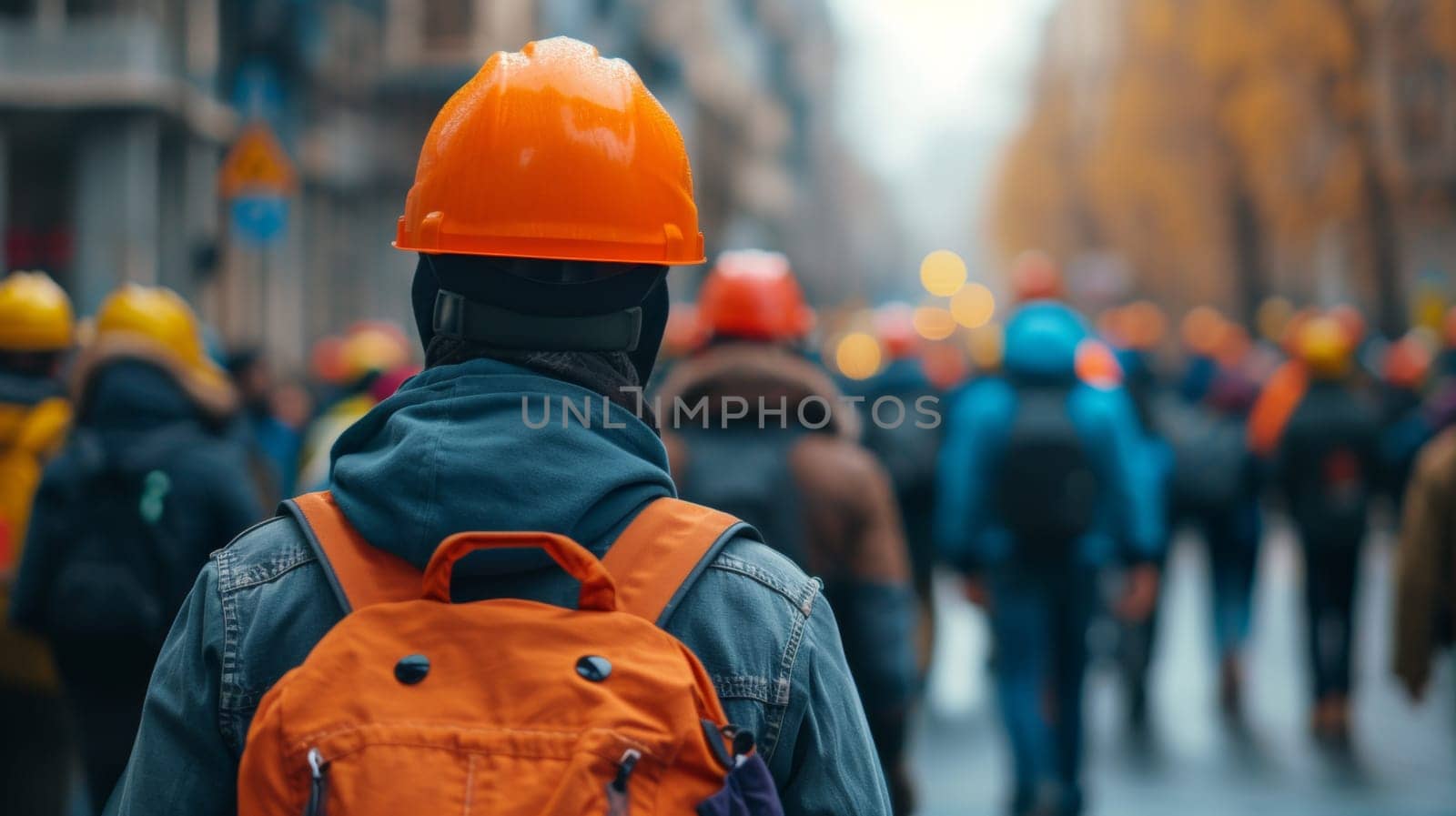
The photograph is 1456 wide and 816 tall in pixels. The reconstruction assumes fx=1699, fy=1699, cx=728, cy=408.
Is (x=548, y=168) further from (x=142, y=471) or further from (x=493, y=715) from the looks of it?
(x=142, y=471)

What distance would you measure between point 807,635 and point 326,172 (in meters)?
27.2

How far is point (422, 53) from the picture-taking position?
29438 millimetres

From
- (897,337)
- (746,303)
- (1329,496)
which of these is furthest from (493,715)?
(897,337)

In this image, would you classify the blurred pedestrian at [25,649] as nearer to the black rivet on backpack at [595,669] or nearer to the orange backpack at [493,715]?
the orange backpack at [493,715]


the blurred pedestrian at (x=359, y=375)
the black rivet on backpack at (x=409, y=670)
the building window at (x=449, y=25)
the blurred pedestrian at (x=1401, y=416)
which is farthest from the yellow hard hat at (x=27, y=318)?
the building window at (x=449, y=25)

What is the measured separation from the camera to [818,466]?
4.73 meters

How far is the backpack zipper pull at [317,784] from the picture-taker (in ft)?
5.40

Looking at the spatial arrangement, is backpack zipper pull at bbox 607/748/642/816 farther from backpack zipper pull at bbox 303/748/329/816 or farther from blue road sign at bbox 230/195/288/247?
blue road sign at bbox 230/195/288/247

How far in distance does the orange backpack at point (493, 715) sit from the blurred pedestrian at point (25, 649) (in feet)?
12.3

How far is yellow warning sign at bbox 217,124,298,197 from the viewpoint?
11.7 metres

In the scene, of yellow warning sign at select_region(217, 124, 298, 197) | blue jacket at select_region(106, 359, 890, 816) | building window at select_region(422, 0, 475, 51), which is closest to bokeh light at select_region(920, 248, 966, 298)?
building window at select_region(422, 0, 475, 51)

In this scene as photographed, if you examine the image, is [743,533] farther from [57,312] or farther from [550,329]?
[57,312]

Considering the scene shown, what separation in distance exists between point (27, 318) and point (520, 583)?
422 centimetres

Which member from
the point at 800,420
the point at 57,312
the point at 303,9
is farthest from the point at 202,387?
the point at 303,9
